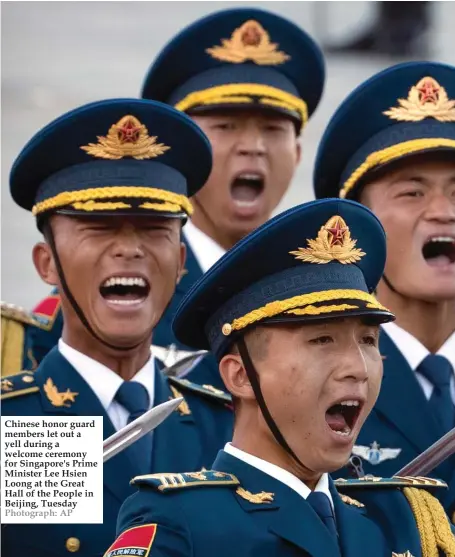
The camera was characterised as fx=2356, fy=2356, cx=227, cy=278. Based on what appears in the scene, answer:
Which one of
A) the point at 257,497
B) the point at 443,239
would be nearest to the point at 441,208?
the point at 443,239

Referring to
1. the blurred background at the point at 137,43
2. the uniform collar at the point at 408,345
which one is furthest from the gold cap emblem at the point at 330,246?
the blurred background at the point at 137,43

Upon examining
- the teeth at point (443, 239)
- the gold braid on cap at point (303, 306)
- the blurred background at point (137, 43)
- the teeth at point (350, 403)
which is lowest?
the teeth at point (350, 403)

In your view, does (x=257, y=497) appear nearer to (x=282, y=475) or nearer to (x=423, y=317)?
(x=282, y=475)

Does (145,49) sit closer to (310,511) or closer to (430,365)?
(430,365)

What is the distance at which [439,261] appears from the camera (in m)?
8.12

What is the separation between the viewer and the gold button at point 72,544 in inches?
287

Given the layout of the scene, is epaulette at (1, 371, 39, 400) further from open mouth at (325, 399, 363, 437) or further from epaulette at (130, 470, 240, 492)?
open mouth at (325, 399, 363, 437)

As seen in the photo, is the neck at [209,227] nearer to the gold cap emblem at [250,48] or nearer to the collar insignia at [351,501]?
the gold cap emblem at [250,48]

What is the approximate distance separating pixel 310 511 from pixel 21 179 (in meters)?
2.01

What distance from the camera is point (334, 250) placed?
6.50 metres

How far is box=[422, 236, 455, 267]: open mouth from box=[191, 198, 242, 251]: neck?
118 centimetres

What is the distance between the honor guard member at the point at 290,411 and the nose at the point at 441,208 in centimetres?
141

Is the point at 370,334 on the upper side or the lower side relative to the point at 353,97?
lower

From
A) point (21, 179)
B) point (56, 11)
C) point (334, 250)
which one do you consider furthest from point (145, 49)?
point (334, 250)
